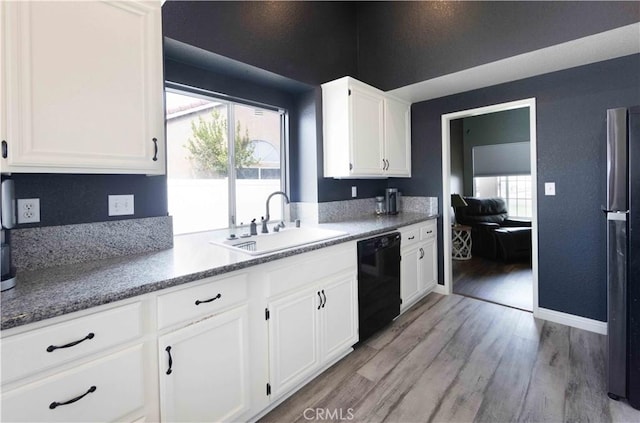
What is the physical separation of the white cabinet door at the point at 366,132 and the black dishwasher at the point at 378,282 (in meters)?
0.76

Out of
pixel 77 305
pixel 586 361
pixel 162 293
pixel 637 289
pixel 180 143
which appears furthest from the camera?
pixel 180 143

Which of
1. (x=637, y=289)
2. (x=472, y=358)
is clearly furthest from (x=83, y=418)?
(x=637, y=289)

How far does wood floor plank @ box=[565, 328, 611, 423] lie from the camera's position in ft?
5.20

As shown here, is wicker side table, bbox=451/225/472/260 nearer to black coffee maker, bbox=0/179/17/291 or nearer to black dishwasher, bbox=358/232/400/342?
black dishwasher, bbox=358/232/400/342

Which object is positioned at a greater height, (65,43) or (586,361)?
(65,43)

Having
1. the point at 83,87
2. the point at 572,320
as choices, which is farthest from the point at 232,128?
the point at 572,320

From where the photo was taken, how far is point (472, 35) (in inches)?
96.2

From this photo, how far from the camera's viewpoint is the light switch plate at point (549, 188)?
2.63m

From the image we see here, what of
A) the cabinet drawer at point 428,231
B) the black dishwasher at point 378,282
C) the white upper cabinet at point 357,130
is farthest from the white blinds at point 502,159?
the black dishwasher at point 378,282

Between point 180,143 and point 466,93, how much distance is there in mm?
2875

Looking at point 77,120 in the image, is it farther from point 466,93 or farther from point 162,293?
point 466,93

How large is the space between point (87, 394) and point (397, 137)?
126 inches

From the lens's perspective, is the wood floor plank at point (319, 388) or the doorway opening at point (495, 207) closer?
the wood floor plank at point (319, 388)

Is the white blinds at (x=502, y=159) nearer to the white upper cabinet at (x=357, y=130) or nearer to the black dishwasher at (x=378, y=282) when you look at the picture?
the white upper cabinet at (x=357, y=130)
